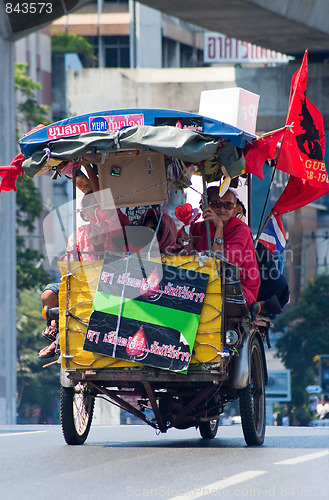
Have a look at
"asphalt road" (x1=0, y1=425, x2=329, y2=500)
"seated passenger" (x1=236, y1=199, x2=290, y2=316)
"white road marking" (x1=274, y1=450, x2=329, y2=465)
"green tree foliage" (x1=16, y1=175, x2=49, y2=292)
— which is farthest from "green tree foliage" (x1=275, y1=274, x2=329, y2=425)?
"white road marking" (x1=274, y1=450, x2=329, y2=465)

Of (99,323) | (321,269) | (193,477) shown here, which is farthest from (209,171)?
(321,269)

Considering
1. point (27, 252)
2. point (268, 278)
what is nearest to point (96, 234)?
point (268, 278)

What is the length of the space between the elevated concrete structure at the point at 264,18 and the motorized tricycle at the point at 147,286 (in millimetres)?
12781

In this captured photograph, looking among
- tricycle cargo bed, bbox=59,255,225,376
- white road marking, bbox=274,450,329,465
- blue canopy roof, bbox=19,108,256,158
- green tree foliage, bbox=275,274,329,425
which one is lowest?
green tree foliage, bbox=275,274,329,425

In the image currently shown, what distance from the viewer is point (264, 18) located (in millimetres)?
23922

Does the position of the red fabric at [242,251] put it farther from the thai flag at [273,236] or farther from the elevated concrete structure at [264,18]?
the elevated concrete structure at [264,18]

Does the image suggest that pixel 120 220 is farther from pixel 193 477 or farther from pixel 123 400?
pixel 193 477

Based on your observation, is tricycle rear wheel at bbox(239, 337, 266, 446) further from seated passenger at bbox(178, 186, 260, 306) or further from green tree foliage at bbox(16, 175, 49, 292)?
green tree foliage at bbox(16, 175, 49, 292)

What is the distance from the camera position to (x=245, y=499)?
6625 mm

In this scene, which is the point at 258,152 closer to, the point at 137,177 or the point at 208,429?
the point at 137,177

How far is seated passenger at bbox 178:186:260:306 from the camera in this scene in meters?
10.0

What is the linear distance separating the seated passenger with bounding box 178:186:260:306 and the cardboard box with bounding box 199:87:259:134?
3862 millimetres

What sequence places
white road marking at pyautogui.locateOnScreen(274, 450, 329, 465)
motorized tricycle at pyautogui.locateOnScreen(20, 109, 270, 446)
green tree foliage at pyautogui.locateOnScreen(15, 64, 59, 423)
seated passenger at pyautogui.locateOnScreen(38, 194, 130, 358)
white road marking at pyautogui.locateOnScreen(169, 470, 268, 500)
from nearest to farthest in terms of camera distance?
white road marking at pyautogui.locateOnScreen(169, 470, 268, 500), white road marking at pyautogui.locateOnScreen(274, 450, 329, 465), motorized tricycle at pyautogui.locateOnScreen(20, 109, 270, 446), seated passenger at pyautogui.locateOnScreen(38, 194, 130, 358), green tree foliage at pyautogui.locateOnScreen(15, 64, 59, 423)

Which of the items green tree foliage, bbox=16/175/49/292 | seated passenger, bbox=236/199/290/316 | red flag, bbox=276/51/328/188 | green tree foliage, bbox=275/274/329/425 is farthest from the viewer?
green tree foliage, bbox=275/274/329/425
